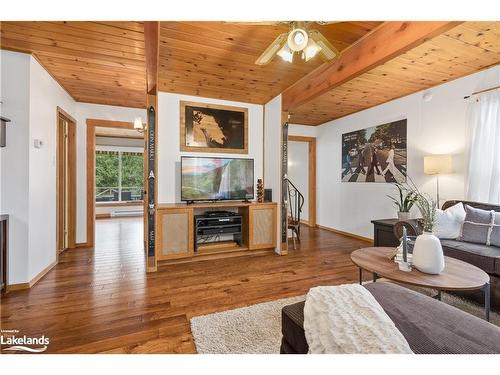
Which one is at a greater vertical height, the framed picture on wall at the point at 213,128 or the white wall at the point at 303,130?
the white wall at the point at 303,130

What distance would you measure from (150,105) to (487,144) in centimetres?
411

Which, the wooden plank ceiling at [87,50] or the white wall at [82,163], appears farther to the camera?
the white wall at [82,163]

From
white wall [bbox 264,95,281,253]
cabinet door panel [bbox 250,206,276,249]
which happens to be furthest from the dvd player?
white wall [bbox 264,95,281,253]

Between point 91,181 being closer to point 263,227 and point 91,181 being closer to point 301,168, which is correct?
point 263,227

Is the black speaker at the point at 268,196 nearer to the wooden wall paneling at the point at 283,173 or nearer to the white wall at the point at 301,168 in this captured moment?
the wooden wall paneling at the point at 283,173

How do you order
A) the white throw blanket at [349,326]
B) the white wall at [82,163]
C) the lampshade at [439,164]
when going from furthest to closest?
1. the white wall at [82,163]
2. the lampshade at [439,164]
3. the white throw blanket at [349,326]

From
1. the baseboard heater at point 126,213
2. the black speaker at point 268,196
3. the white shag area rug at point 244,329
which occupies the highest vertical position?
the black speaker at point 268,196

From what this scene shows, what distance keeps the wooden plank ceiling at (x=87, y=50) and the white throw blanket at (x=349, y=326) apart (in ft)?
8.50

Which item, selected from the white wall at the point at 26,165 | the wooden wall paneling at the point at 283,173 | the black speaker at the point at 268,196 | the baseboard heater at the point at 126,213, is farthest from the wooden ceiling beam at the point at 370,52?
the baseboard heater at the point at 126,213

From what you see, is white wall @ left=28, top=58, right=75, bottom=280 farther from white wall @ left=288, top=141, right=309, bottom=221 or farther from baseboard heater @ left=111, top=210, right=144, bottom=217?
white wall @ left=288, top=141, right=309, bottom=221

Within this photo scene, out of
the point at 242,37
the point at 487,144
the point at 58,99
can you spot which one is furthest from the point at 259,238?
the point at 58,99

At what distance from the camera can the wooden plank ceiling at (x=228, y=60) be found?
6.97ft

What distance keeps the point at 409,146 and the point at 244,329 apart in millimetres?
3674
